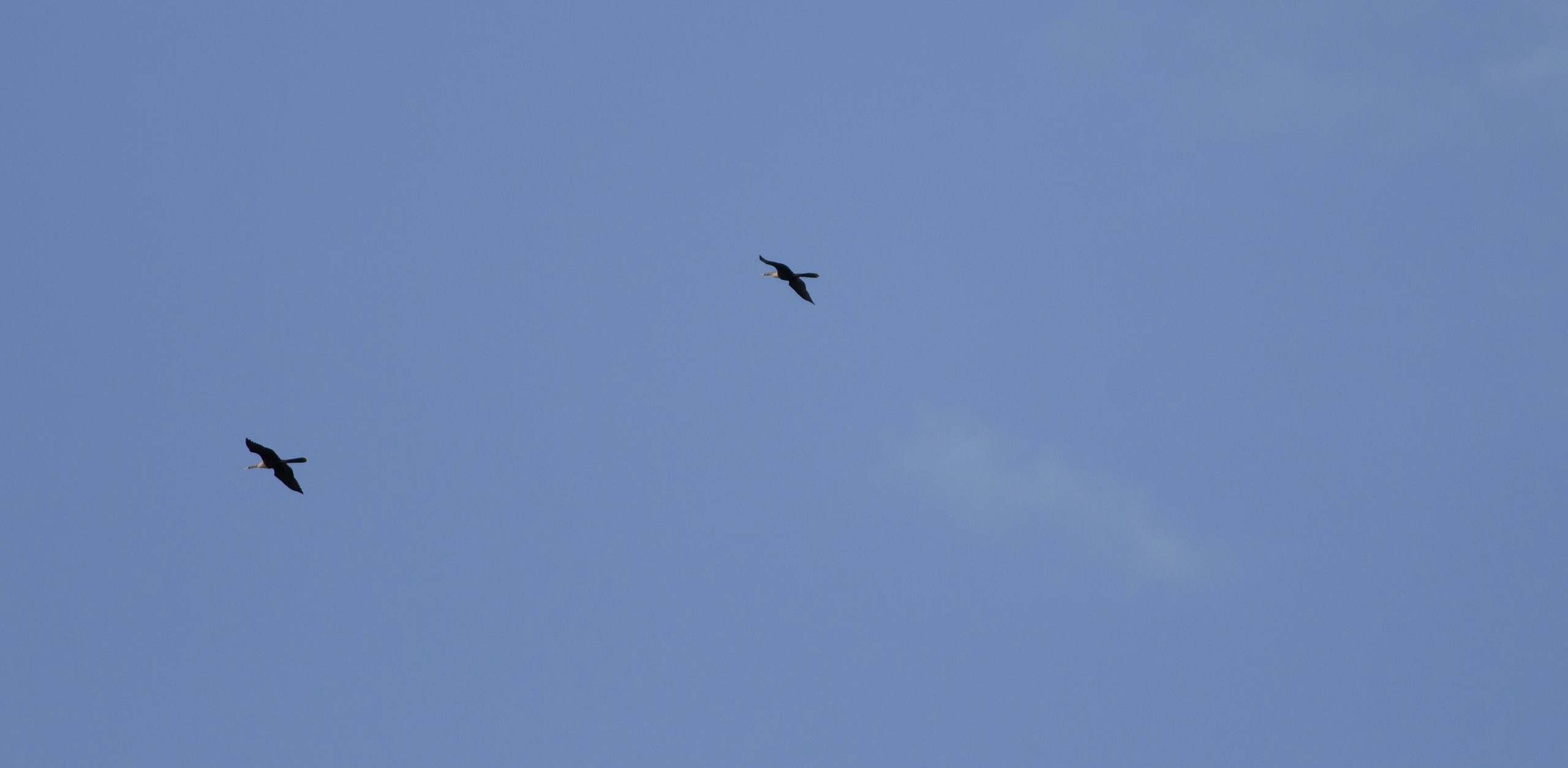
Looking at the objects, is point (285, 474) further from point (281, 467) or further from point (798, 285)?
point (798, 285)

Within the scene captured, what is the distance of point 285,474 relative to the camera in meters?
67.6

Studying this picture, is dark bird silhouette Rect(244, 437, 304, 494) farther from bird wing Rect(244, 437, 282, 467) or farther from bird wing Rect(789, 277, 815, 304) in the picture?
bird wing Rect(789, 277, 815, 304)

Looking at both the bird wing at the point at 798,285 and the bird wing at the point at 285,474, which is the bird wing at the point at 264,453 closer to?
the bird wing at the point at 285,474

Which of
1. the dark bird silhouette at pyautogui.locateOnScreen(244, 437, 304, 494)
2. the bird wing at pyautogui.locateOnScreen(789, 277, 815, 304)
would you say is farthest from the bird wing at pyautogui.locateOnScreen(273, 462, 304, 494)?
the bird wing at pyautogui.locateOnScreen(789, 277, 815, 304)

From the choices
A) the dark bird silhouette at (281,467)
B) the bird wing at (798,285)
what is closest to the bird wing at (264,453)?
the dark bird silhouette at (281,467)

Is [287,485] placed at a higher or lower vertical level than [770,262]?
lower

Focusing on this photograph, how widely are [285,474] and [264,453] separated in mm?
4422

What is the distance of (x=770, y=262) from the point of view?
73.1 metres

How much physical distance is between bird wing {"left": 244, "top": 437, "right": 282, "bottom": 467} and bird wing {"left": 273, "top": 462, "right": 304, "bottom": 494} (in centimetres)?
38

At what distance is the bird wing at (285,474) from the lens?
220ft

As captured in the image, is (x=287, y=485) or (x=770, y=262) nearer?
(x=287, y=485)

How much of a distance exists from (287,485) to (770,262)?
21700 mm

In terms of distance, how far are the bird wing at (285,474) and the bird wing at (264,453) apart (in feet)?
1.24

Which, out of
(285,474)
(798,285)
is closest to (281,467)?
(285,474)
